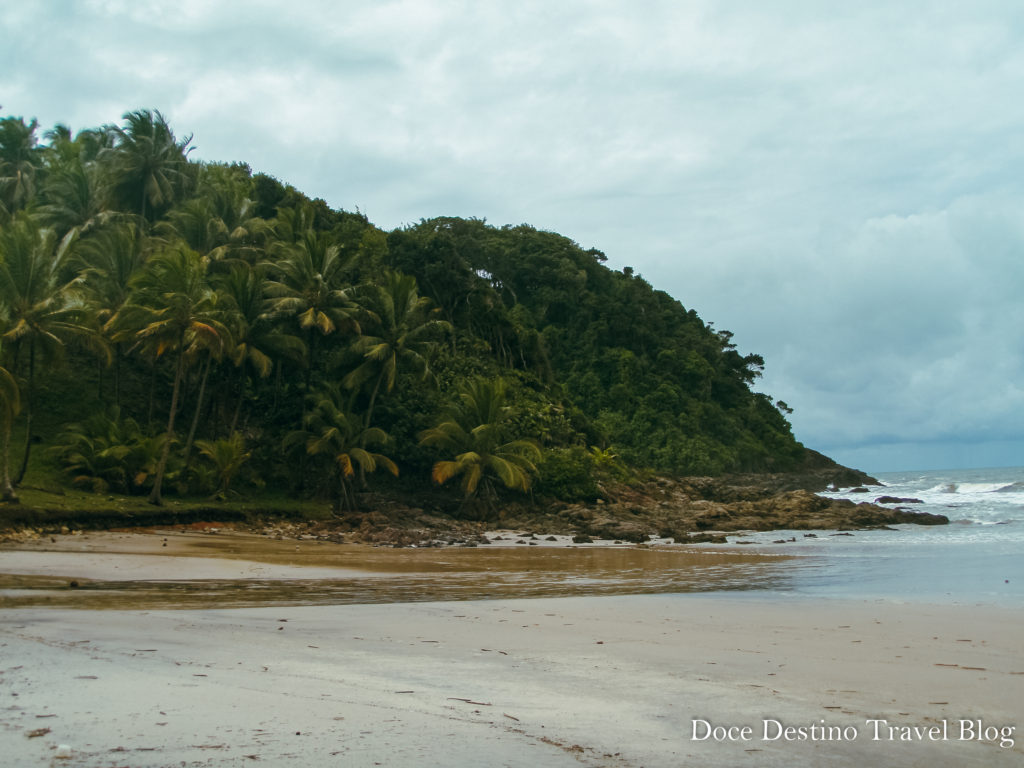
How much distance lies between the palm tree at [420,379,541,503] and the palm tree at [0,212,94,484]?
12151mm

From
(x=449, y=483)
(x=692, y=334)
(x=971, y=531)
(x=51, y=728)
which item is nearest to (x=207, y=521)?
(x=449, y=483)

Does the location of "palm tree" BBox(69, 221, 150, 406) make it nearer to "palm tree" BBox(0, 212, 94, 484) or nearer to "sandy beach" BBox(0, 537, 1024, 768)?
"palm tree" BBox(0, 212, 94, 484)

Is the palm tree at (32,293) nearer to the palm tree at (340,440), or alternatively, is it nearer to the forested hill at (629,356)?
the palm tree at (340,440)

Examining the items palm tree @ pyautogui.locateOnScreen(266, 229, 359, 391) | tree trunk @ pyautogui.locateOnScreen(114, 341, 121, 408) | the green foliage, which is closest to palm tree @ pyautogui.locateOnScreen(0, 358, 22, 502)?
the green foliage

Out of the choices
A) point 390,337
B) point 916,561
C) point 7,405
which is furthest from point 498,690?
point 390,337

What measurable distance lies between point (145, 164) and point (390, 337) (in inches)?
616

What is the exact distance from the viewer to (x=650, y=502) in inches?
1380

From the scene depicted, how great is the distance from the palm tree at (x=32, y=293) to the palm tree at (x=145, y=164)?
15.1 metres

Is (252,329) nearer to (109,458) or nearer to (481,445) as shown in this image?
(109,458)

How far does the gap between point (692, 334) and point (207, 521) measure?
47.5 meters

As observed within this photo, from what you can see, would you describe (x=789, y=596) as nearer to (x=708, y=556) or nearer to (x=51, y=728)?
(x=708, y=556)

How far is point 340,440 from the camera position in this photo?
27.6 m

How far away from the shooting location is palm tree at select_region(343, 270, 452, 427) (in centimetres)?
2948

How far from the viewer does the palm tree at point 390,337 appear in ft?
96.7
